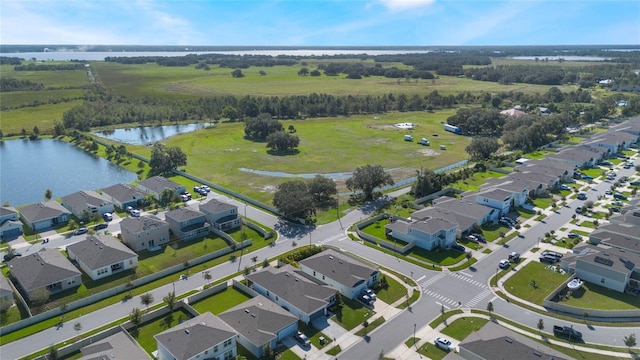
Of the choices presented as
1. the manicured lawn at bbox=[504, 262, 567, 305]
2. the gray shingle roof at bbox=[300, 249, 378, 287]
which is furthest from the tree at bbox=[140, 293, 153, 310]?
the manicured lawn at bbox=[504, 262, 567, 305]

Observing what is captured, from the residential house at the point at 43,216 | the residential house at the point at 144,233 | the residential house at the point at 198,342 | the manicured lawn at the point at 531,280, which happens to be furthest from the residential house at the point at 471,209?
the residential house at the point at 43,216

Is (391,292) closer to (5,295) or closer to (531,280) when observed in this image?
(531,280)

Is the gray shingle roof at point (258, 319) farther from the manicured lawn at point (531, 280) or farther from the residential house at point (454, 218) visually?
the residential house at point (454, 218)

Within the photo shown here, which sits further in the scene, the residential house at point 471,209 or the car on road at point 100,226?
the residential house at point 471,209

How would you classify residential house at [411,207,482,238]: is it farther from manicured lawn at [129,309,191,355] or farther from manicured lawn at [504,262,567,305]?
manicured lawn at [129,309,191,355]

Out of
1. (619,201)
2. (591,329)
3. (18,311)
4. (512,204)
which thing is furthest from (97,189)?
(619,201)
